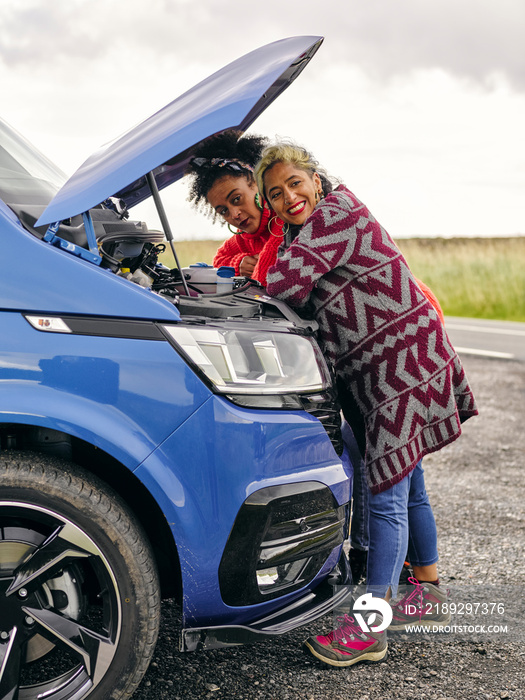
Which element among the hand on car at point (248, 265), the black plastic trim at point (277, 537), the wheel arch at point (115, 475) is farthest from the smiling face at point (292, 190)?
the wheel arch at point (115, 475)

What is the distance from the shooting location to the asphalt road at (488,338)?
32.3 ft

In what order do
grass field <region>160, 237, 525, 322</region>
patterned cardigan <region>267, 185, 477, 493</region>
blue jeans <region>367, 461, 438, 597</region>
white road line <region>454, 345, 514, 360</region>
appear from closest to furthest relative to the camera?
patterned cardigan <region>267, 185, 477, 493</region> → blue jeans <region>367, 461, 438, 597</region> → white road line <region>454, 345, 514, 360</region> → grass field <region>160, 237, 525, 322</region>

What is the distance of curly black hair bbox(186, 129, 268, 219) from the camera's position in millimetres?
2857

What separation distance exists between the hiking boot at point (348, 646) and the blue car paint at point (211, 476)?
0.59m

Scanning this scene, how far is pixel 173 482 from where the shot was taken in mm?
1815

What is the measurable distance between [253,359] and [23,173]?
3.88ft

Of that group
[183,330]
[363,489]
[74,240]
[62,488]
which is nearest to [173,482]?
[62,488]

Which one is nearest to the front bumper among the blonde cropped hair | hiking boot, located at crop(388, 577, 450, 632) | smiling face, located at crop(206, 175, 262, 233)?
hiking boot, located at crop(388, 577, 450, 632)

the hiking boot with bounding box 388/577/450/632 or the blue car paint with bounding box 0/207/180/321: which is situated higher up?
the blue car paint with bounding box 0/207/180/321

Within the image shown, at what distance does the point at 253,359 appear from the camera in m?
1.98

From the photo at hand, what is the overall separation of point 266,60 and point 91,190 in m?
0.74

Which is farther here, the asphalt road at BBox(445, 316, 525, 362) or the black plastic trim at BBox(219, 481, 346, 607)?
the asphalt road at BBox(445, 316, 525, 362)

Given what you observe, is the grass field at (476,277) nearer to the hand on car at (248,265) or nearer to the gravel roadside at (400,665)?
the gravel roadside at (400,665)

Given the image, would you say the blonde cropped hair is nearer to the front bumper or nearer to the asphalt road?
the front bumper
